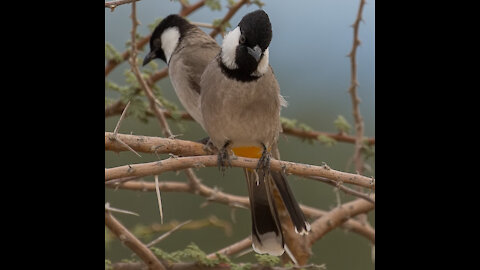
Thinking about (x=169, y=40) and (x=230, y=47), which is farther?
(x=169, y=40)

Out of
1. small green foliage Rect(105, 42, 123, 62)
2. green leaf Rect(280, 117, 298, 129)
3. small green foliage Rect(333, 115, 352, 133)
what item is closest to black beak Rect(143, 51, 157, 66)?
small green foliage Rect(105, 42, 123, 62)

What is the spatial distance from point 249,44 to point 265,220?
516mm

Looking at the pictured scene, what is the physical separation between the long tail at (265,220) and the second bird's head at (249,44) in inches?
13.0

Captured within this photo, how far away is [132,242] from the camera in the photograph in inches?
58.3

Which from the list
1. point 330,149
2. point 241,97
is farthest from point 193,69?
point 241,97

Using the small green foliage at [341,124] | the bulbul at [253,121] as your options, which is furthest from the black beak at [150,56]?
the bulbul at [253,121]

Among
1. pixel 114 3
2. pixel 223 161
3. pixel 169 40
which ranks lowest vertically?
pixel 223 161

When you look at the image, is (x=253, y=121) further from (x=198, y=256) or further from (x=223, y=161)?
(x=198, y=256)

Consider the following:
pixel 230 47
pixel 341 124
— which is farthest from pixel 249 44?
pixel 341 124
